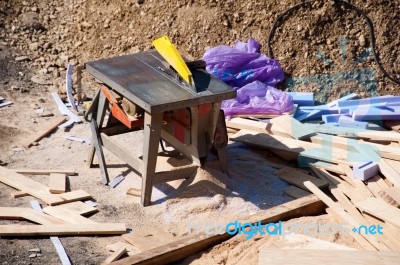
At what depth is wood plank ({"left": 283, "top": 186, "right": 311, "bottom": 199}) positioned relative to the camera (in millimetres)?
8141

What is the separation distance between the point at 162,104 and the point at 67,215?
1.56m

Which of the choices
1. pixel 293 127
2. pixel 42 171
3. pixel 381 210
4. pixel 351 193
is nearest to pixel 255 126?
pixel 293 127

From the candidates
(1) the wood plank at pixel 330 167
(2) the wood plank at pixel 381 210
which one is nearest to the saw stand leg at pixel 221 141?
(1) the wood plank at pixel 330 167

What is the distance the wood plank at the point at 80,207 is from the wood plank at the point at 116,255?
928mm

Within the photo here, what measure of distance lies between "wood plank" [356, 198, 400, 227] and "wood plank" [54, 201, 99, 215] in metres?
2.83

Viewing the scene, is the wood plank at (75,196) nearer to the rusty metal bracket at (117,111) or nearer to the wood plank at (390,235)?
the rusty metal bracket at (117,111)

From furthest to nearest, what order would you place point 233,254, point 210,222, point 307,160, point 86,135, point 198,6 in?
point 198,6, point 86,135, point 307,160, point 210,222, point 233,254

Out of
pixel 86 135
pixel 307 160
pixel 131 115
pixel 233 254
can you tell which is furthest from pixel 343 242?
pixel 86 135

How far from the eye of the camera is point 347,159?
8555 millimetres

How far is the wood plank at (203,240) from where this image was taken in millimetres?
6559

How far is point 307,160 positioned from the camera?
28.8 ft

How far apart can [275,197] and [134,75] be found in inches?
83.2

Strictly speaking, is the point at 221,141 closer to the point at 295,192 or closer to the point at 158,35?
the point at 295,192

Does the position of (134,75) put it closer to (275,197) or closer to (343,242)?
(275,197)
